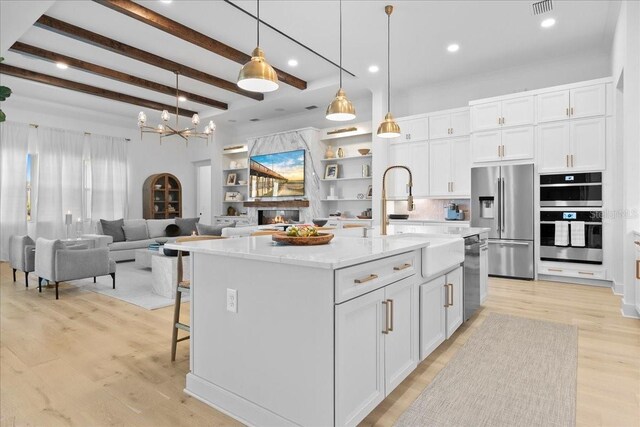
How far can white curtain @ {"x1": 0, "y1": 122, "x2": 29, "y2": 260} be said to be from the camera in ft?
23.6

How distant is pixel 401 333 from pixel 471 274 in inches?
61.4

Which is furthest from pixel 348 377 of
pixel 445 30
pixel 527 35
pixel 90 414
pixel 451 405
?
pixel 527 35

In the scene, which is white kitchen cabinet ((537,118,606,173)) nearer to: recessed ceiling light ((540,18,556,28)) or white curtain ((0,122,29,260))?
recessed ceiling light ((540,18,556,28))

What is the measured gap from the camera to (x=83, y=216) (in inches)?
324

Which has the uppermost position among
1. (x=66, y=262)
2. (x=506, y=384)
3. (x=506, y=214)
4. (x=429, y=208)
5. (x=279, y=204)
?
(x=279, y=204)

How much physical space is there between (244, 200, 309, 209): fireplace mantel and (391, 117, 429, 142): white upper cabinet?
2.44 meters

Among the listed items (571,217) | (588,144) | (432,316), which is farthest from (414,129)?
(432,316)

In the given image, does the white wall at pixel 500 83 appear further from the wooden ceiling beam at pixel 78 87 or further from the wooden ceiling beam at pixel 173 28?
the wooden ceiling beam at pixel 78 87

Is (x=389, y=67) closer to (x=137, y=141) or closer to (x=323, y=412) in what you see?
(x=323, y=412)

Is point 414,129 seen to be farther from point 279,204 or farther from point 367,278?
point 367,278

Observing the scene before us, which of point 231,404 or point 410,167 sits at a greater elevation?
point 410,167

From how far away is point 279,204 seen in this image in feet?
27.0

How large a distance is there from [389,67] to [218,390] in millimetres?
5361

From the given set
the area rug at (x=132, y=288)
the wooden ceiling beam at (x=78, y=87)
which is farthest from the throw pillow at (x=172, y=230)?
the wooden ceiling beam at (x=78, y=87)
